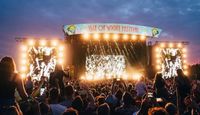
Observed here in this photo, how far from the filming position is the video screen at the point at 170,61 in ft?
95.3

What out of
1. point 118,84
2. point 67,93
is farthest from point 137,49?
point 67,93

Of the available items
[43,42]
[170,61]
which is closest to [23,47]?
[43,42]

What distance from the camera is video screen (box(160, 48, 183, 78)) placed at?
2906cm

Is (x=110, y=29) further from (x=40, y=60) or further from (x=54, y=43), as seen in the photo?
(x=40, y=60)

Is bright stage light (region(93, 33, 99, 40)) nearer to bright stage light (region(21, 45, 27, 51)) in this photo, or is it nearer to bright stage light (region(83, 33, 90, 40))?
bright stage light (region(83, 33, 90, 40))

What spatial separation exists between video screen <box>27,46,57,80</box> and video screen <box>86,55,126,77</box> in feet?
21.1

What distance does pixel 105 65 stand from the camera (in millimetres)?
31953

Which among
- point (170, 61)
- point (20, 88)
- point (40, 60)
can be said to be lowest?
point (20, 88)

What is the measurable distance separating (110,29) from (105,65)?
5.61m

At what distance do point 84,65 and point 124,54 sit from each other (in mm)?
4282

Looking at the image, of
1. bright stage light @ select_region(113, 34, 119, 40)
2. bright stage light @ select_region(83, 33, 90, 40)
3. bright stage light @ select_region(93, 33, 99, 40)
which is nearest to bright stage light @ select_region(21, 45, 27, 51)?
bright stage light @ select_region(83, 33, 90, 40)

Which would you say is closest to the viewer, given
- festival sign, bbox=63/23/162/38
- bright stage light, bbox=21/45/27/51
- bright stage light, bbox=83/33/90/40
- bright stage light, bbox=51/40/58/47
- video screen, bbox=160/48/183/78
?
bright stage light, bbox=21/45/27/51

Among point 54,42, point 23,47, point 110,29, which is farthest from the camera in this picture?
point 110,29

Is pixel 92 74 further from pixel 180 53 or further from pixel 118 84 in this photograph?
pixel 118 84
